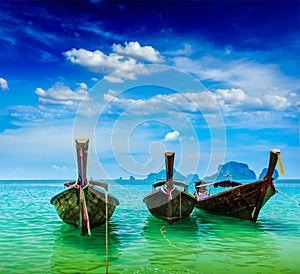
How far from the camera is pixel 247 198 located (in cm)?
1812

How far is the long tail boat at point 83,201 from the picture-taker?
1323 cm

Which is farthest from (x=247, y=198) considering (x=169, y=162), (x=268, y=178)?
(x=169, y=162)

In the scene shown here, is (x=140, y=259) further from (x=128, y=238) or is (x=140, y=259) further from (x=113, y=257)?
(x=128, y=238)

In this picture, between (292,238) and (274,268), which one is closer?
(274,268)

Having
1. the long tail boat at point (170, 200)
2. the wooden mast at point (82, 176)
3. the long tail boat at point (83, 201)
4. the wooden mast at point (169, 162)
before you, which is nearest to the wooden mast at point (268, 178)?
the long tail boat at point (170, 200)

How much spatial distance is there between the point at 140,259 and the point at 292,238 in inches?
287

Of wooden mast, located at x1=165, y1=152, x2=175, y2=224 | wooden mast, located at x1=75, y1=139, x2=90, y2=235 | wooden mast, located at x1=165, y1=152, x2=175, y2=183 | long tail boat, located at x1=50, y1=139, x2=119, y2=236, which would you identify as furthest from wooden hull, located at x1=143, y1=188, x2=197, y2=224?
wooden mast, located at x1=75, y1=139, x2=90, y2=235

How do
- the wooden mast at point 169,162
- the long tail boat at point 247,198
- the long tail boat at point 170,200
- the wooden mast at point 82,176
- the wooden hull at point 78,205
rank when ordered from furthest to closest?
the long tail boat at point 247,198
the long tail boat at point 170,200
the wooden mast at point 169,162
the wooden hull at point 78,205
the wooden mast at point 82,176

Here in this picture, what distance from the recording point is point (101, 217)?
15.4m

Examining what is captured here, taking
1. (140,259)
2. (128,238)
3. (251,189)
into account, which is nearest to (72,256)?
(140,259)

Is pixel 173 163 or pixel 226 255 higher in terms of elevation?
pixel 173 163

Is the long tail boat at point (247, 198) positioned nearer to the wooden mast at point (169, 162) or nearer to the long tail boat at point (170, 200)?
the long tail boat at point (170, 200)

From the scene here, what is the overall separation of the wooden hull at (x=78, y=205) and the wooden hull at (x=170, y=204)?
254 cm

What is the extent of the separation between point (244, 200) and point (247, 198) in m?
0.29
